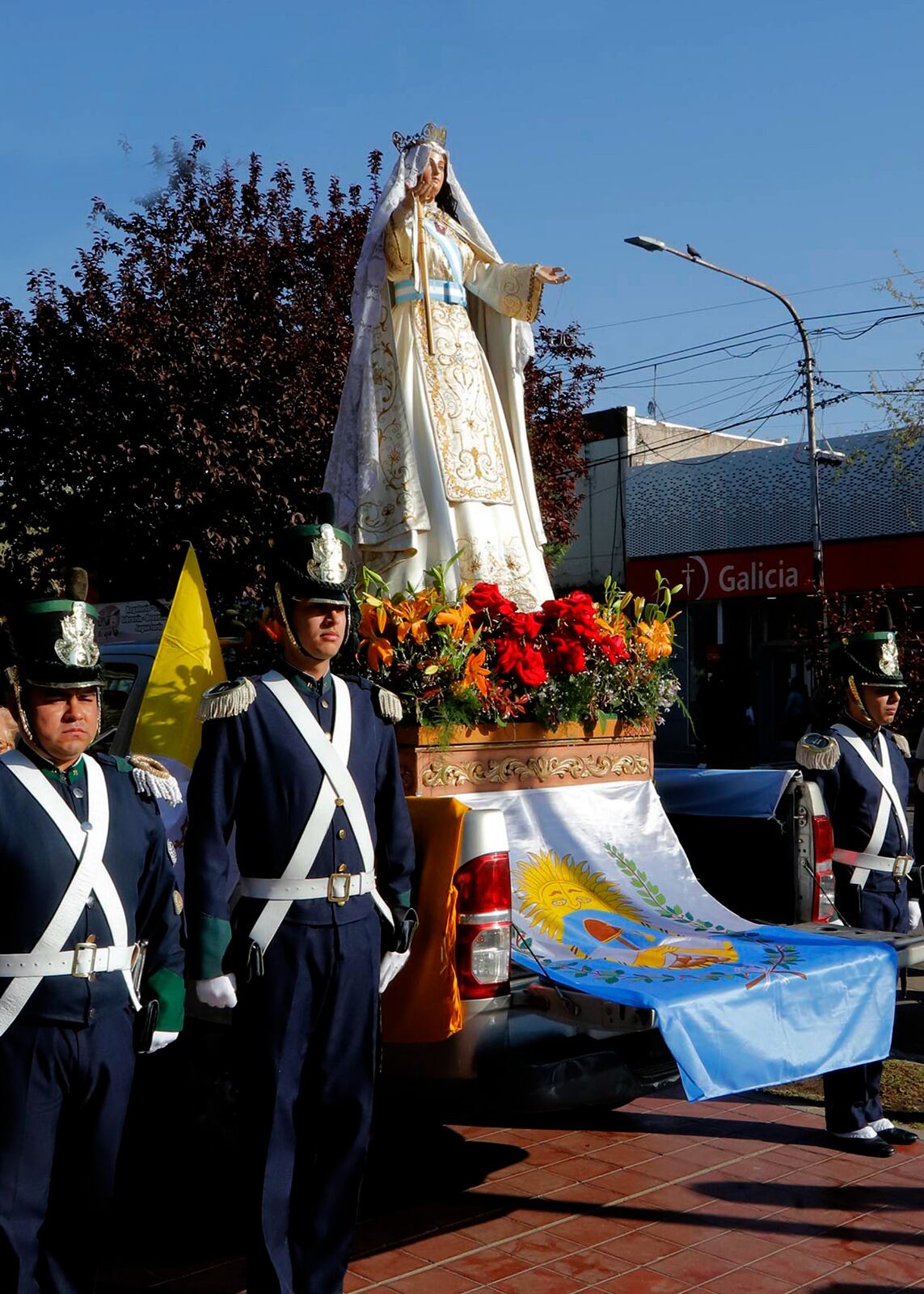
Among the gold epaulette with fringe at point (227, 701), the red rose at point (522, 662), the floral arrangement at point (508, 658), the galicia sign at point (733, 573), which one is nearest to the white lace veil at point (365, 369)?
the floral arrangement at point (508, 658)

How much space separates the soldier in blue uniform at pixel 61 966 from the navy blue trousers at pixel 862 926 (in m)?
2.98

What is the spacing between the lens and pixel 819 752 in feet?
18.2

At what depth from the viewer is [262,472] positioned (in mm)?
13164

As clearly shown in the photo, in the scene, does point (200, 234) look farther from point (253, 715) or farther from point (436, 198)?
point (253, 715)

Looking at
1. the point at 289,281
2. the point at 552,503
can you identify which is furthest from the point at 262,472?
the point at 552,503

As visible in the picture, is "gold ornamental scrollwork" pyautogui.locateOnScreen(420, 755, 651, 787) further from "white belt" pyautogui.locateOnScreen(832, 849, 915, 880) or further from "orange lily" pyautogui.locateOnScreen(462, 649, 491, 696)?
"white belt" pyautogui.locateOnScreen(832, 849, 915, 880)

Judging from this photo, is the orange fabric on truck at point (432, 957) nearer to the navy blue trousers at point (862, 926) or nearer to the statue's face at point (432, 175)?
the navy blue trousers at point (862, 926)

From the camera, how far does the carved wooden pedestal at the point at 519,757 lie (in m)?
4.72

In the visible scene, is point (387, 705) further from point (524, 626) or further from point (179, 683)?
point (179, 683)

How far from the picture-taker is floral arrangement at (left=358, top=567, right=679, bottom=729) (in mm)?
4797

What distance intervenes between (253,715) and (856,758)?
2800 millimetres

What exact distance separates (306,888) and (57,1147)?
0.90m

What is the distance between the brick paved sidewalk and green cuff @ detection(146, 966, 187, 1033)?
1145 millimetres

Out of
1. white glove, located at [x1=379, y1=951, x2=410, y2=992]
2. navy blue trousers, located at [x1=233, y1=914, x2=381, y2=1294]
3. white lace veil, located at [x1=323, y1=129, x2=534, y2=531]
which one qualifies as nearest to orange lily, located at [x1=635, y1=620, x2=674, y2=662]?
white lace veil, located at [x1=323, y1=129, x2=534, y2=531]
